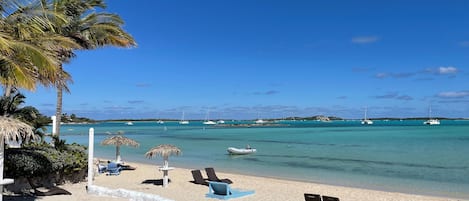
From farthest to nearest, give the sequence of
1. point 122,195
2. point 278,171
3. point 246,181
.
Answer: point 278,171 < point 246,181 < point 122,195

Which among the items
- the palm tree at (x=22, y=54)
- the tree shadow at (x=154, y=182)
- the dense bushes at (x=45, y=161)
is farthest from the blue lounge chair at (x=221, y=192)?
the palm tree at (x=22, y=54)

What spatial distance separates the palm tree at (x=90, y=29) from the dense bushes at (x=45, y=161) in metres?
2.72

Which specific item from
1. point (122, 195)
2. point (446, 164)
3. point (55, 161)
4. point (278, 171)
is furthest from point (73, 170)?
point (446, 164)

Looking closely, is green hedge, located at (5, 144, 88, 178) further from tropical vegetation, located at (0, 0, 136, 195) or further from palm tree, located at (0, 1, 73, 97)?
palm tree, located at (0, 1, 73, 97)

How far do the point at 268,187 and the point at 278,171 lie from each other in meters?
6.95

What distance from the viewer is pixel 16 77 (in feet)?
21.3

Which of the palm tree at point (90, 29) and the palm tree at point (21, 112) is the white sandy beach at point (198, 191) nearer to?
the palm tree at point (21, 112)

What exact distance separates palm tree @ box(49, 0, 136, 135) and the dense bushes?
272cm

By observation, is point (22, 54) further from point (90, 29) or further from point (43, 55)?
point (90, 29)

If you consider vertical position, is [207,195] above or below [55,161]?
below

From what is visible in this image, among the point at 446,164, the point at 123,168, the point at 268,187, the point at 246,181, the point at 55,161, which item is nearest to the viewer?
the point at 55,161

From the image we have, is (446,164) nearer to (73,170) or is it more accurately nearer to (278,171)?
(278,171)

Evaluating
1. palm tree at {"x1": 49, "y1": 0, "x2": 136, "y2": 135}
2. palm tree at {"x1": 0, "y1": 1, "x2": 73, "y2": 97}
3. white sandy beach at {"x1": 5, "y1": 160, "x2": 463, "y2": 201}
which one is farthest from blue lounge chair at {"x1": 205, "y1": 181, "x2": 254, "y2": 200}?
palm tree at {"x1": 49, "y1": 0, "x2": 136, "y2": 135}

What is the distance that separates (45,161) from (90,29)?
608 centimetres
